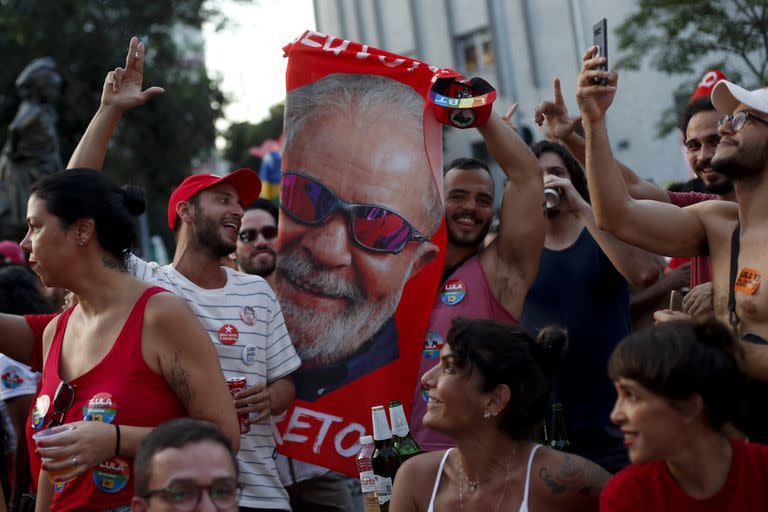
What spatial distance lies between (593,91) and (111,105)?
7.02 feet

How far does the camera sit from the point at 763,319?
3.21 m

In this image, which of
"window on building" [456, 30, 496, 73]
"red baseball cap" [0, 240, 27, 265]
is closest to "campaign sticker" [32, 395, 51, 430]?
"red baseball cap" [0, 240, 27, 265]

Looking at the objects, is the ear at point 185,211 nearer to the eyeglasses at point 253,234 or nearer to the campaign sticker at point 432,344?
the campaign sticker at point 432,344

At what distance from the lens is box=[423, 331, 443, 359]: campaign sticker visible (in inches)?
171

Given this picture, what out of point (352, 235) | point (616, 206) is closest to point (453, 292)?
point (352, 235)

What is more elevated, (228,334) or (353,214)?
(353,214)

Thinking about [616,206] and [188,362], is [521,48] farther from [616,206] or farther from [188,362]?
[188,362]

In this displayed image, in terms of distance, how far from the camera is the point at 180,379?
3.36 m

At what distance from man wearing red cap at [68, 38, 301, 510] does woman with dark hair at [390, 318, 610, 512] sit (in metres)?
0.82

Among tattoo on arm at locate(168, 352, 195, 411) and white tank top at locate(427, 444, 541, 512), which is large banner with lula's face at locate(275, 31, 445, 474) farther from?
tattoo on arm at locate(168, 352, 195, 411)

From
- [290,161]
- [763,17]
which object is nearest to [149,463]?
[290,161]

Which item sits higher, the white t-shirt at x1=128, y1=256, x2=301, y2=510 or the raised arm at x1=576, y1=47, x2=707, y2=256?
the raised arm at x1=576, y1=47, x2=707, y2=256

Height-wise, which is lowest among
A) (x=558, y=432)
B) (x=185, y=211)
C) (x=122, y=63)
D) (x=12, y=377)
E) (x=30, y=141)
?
(x=558, y=432)

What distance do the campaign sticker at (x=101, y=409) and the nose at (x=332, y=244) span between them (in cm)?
147
